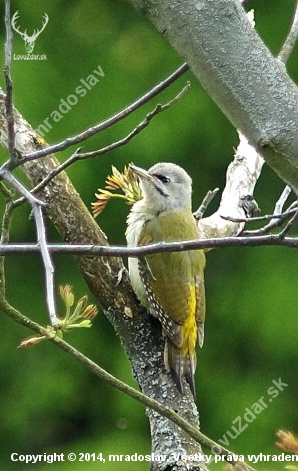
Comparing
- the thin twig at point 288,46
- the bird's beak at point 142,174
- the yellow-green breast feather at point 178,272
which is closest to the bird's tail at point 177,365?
the yellow-green breast feather at point 178,272

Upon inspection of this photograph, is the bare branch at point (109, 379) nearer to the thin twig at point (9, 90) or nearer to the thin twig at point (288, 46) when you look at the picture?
the thin twig at point (9, 90)

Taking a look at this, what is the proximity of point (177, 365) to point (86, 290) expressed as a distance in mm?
1573

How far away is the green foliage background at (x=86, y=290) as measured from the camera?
362 cm

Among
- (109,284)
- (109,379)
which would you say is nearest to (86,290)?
(109,284)

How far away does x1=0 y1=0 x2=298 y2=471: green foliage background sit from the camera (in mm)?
3623

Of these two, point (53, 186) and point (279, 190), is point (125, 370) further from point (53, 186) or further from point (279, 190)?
point (53, 186)

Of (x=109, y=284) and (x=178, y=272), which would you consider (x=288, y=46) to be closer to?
(x=109, y=284)

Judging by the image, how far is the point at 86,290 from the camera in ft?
12.2

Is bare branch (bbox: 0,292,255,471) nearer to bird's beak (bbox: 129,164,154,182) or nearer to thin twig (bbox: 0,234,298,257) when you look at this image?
thin twig (bbox: 0,234,298,257)

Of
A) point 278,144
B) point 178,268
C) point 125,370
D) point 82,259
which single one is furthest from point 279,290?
point 278,144

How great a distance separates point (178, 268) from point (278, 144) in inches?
61.3

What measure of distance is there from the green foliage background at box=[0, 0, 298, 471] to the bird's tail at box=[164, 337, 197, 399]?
124 centimetres

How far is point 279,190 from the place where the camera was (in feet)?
12.4

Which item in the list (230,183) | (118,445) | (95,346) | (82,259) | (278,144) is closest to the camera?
(278,144)
